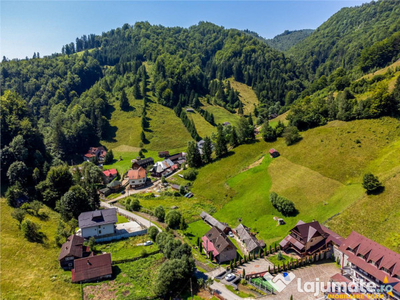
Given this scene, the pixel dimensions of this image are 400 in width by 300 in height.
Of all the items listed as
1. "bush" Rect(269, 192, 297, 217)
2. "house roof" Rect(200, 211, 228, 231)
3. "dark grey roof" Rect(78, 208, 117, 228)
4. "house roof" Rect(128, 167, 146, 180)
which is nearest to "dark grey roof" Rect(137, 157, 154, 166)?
"house roof" Rect(128, 167, 146, 180)

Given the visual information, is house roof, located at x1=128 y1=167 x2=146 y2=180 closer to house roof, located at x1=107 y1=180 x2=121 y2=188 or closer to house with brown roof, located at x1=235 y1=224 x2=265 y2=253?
house roof, located at x1=107 y1=180 x2=121 y2=188

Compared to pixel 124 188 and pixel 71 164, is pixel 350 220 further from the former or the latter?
pixel 71 164

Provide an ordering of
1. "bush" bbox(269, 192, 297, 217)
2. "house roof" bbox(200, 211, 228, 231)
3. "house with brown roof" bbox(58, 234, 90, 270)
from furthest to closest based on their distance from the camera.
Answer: "house roof" bbox(200, 211, 228, 231) → "bush" bbox(269, 192, 297, 217) → "house with brown roof" bbox(58, 234, 90, 270)

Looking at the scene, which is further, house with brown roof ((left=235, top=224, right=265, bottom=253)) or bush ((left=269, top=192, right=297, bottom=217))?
bush ((left=269, top=192, right=297, bottom=217))

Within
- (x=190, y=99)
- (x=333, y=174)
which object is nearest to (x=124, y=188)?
Result: (x=333, y=174)

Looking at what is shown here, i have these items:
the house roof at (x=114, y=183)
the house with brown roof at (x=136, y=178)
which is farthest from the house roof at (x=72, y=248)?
the house with brown roof at (x=136, y=178)

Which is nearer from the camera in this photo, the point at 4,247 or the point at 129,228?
the point at 4,247

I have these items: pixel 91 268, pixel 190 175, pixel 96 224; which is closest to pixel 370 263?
pixel 91 268
